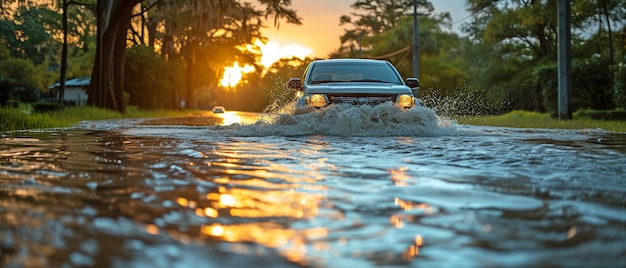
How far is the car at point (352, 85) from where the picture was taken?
34.9 ft

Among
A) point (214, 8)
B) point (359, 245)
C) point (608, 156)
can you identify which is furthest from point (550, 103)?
point (359, 245)

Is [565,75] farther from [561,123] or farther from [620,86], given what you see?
[561,123]

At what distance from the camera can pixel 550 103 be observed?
2614cm

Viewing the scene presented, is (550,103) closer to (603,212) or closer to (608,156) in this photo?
(608,156)

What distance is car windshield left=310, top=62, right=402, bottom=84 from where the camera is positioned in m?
11.9

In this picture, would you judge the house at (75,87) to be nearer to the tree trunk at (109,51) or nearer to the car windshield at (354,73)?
the tree trunk at (109,51)

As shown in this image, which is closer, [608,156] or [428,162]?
[428,162]

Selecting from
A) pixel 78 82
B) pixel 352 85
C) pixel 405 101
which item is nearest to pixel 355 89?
pixel 352 85

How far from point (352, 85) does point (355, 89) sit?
37 cm

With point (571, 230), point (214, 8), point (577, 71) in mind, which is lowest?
point (571, 230)

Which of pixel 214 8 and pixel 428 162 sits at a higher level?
pixel 214 8

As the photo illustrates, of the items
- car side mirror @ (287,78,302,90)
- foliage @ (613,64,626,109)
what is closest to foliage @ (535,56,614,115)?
foliage @ (613,64,626,109)

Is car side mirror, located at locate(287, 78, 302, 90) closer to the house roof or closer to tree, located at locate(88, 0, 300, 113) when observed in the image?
tree, located at locate(88, 0, 300, 113)

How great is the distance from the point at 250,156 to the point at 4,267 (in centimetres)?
411
